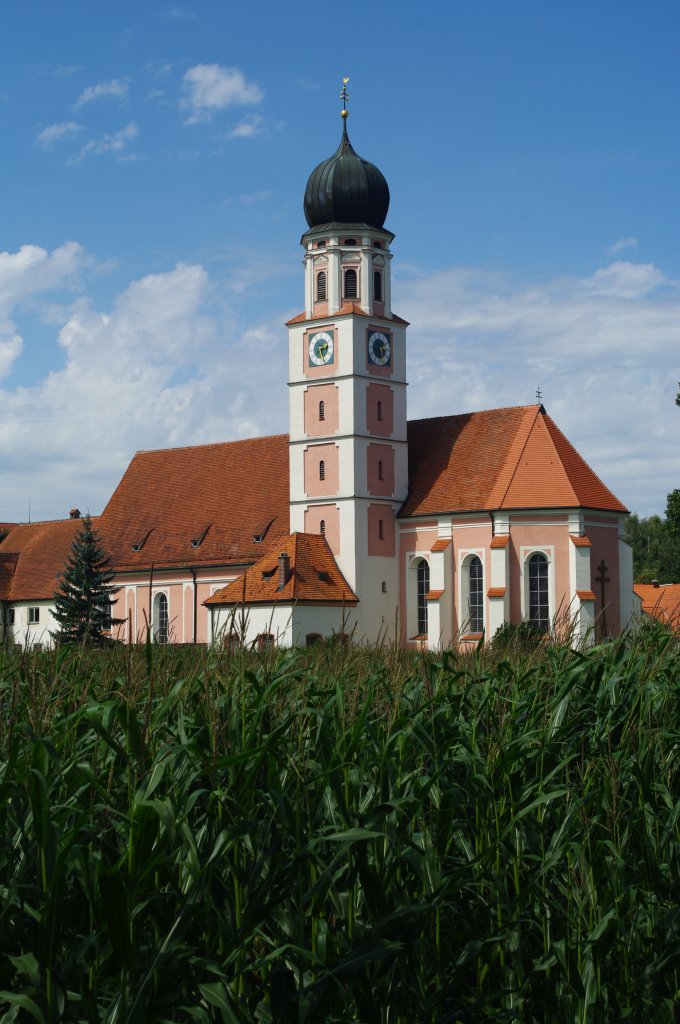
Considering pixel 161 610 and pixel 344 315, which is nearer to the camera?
pixel 344 315

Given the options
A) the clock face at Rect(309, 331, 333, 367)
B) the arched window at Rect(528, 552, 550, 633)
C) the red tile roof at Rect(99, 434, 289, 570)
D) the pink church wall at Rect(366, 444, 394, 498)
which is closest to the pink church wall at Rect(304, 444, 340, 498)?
the pink church wall at Rect(366, 444, 394, 498)

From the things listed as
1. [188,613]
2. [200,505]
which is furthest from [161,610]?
[200,505]

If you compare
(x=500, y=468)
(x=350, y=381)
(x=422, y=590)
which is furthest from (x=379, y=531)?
(x=350, y=381)

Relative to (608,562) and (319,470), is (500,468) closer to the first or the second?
(608,562)

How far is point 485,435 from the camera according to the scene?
161 feet

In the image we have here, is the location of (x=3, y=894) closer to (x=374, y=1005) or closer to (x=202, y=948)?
(x=202, y=948)

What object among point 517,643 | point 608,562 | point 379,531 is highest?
point 379,531

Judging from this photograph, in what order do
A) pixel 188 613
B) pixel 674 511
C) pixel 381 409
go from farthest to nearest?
pixel 188 613 → pixel 381 409 → pixel 674 511

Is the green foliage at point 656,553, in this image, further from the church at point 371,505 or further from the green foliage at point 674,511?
the green foliage at point 674,511

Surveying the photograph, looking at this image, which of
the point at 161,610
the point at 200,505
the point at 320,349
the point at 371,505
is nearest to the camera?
the point at 371,505

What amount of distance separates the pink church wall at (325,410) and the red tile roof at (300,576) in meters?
4.05

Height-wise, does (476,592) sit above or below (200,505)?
below

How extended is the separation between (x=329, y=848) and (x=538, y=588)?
39.1 m

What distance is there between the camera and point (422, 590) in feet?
158
